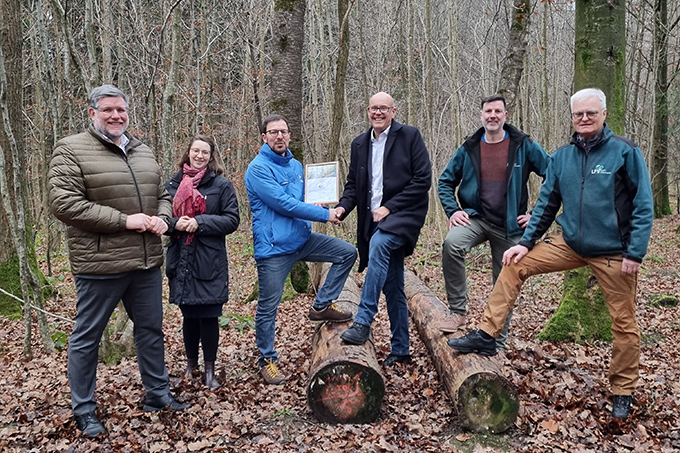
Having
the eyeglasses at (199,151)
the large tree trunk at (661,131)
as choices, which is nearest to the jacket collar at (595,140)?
the eyeglasses at (199,151)

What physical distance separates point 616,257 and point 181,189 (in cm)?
392

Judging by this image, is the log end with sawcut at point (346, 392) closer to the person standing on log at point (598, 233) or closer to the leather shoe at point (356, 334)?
the leather shoe at point (356, 334)

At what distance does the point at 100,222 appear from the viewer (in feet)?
12.1

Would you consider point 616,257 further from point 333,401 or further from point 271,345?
point 271,345

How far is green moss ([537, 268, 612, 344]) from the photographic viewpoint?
18.2ft

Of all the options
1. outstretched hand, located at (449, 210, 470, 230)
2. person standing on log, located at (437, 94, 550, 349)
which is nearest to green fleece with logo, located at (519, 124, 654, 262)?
person standing on log, located at (437, 94, 550, 349)

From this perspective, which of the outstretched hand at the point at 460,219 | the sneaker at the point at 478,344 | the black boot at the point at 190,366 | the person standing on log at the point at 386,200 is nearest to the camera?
the sneaker at the point at 478,344

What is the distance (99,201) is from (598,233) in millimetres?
4076

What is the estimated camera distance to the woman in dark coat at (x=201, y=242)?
4.46m

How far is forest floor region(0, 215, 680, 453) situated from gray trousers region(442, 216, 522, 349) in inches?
28.2

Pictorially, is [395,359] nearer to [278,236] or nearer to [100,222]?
[278,236]

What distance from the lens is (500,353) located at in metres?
4.55

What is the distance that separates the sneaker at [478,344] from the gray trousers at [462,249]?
0.44 metres

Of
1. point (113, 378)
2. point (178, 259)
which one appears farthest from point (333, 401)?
point (113, 378)
